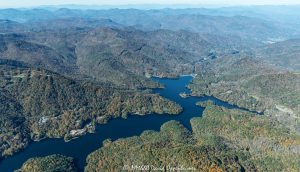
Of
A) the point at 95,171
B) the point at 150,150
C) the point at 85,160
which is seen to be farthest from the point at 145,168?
the point at 85,160

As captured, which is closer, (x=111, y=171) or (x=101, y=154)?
(x=111, y=171)

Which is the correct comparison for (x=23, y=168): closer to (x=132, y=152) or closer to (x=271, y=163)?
(x=132, y=152)

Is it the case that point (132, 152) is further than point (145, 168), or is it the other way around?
point (132, 152)

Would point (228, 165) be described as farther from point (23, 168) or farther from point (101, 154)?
point (23, 168)

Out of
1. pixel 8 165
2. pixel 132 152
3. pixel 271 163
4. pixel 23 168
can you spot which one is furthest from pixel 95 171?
pixel 271 163

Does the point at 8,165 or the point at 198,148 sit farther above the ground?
the point at 198,148

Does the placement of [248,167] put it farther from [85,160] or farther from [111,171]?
[85,160]

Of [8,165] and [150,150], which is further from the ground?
[150,150]

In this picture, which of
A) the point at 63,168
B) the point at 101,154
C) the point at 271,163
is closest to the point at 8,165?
the point at 63,168
